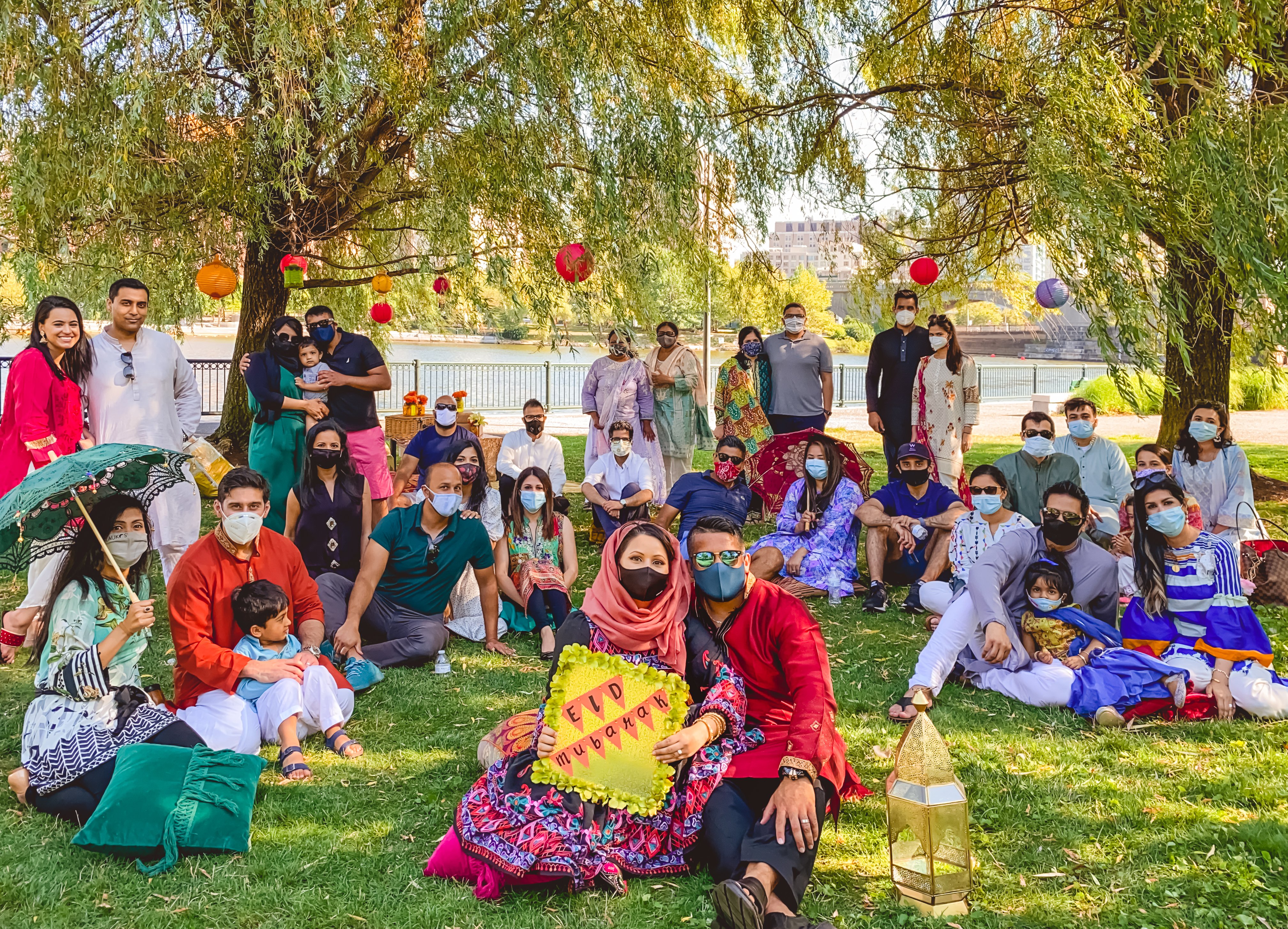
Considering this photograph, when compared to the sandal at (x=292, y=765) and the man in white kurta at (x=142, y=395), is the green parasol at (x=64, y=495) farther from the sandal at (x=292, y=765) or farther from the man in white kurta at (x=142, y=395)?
the man in white kurta at (x=142, y=395)

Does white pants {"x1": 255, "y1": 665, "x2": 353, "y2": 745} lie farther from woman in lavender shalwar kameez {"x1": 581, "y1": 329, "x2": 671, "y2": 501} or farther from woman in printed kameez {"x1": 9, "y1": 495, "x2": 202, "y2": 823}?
woman in lavender shalwar kameez {"x1": 581, "y1": 329, "x2": 671, "y2": 501}

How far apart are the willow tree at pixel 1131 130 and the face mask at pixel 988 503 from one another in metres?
1.05

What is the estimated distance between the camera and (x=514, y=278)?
34.1 ft

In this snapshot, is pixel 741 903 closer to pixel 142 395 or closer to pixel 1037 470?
pixel 142 395

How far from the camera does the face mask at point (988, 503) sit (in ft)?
21.0

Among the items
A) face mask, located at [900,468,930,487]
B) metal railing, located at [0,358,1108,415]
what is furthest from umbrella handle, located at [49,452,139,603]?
→ metal railing, located at [0,358,1108,415]

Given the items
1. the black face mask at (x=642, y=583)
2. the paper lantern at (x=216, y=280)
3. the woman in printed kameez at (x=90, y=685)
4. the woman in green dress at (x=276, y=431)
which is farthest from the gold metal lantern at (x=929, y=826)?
the paper lantern at (x=216, y=280)

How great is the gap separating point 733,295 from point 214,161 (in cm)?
492

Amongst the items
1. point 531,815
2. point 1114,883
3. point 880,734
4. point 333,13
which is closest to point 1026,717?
point 880,734

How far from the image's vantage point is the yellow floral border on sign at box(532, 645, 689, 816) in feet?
11.5

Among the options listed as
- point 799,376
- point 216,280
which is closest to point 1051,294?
point 799,376

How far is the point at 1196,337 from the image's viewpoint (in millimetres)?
7363

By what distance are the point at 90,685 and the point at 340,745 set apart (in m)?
1.08

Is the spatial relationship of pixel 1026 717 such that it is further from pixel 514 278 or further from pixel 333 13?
pixel 333 13
